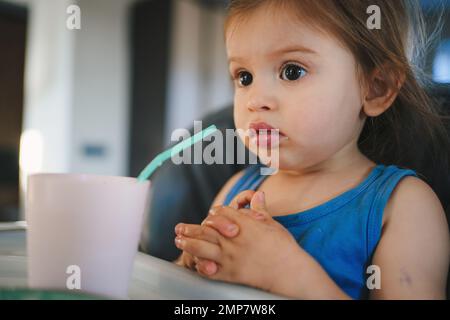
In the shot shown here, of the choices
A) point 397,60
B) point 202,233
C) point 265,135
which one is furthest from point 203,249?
point 397,60

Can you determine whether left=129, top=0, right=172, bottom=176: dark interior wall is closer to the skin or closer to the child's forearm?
the skin

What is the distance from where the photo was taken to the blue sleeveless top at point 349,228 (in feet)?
1.41

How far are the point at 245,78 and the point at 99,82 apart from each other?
1328 mm

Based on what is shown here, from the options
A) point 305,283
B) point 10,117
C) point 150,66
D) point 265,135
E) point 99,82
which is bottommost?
point 305,283

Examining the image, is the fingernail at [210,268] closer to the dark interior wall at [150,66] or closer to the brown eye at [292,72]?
the brown eye at [292,72]

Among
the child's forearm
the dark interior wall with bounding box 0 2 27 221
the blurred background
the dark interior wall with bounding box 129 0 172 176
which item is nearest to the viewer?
the child's forearm

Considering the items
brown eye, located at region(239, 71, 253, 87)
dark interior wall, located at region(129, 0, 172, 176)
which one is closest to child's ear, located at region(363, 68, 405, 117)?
brown eye, located at region(239, 71, 253, 87)

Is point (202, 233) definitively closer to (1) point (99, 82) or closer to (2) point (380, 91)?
(2) point (380, 91)

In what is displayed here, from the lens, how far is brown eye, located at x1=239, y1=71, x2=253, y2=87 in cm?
46

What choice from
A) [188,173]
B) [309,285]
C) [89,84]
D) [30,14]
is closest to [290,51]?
[309,285]

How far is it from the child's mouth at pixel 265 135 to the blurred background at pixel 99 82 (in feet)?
0.75

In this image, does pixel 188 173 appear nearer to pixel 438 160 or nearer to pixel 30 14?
pixel 438 160

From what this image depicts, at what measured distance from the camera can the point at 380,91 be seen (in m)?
0.47
